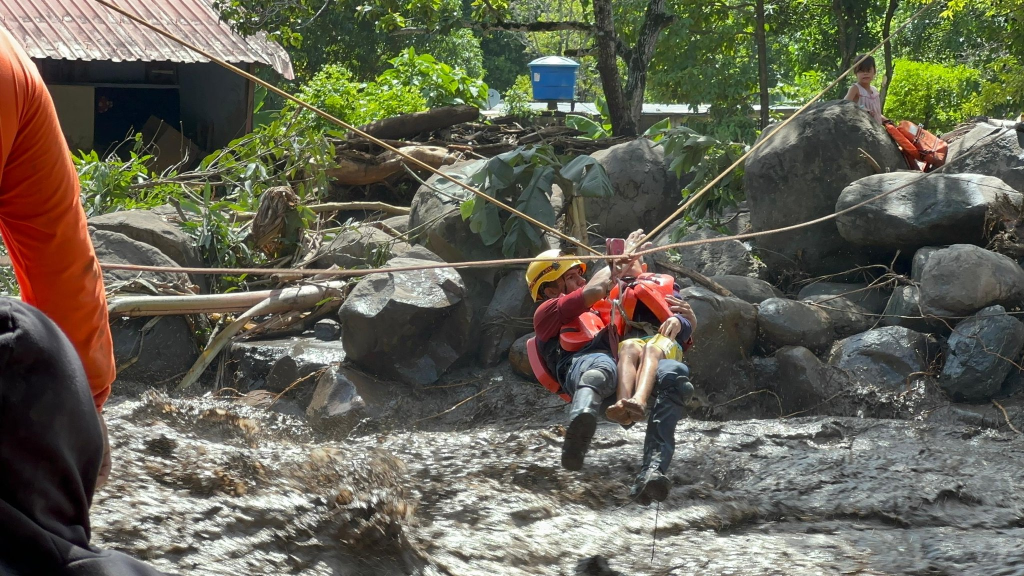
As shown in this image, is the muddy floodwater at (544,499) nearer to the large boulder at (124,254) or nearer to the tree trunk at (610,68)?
the large boulder at (124,254)

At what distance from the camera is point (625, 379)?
5125mm

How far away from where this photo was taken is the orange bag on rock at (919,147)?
8969 mm

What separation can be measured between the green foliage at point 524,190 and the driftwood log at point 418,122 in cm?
376

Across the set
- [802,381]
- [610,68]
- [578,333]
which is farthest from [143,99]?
[578,333]

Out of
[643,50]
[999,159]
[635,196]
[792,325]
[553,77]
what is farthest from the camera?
[553,77]

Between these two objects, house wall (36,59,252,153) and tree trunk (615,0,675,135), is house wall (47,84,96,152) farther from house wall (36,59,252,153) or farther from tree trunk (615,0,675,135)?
tree trunk (615,0,675,135)

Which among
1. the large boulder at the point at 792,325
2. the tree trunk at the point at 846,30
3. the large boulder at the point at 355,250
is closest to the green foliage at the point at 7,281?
the large boulder at the point at 355,250

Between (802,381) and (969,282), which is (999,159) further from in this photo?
(802,381)

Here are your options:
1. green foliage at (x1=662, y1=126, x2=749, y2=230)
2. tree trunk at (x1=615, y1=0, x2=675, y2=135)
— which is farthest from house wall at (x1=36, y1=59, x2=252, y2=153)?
green foliage at (x1=662, y1=126, x2=749, y2=230)

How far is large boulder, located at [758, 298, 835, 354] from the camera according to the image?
8.02 metres

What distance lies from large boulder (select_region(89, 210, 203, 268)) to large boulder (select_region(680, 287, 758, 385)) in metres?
4.37

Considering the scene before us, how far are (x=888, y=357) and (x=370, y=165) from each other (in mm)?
6839

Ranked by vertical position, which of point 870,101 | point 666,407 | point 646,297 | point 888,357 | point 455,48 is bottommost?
point 888,357

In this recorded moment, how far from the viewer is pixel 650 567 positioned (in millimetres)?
4602
